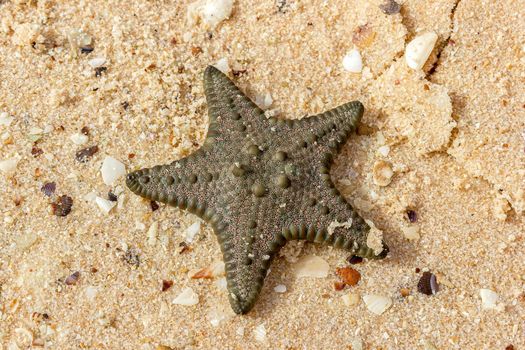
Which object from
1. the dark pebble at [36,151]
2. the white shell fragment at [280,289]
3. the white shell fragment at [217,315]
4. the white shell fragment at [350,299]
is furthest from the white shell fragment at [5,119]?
the white shell fragment at [350,299]

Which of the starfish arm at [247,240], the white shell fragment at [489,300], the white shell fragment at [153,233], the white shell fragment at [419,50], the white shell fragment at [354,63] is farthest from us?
the white shell fragment at [354,63]

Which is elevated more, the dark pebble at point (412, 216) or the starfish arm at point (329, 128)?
the starfish arm at point (329, 128)

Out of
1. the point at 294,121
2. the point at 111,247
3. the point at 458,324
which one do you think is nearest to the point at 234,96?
the point at 294,121

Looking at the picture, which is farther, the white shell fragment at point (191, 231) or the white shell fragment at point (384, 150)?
the white shell fragment at point (384, 150)

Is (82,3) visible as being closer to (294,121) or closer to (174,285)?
(294,121)

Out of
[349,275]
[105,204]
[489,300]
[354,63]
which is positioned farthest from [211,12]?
[489,300]

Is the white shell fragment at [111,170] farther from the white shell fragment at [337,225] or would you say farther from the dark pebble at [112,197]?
the white shell fragment at [337,225]
